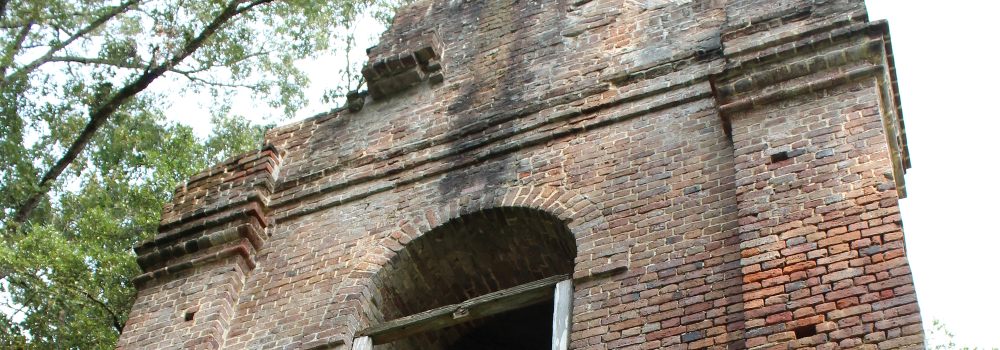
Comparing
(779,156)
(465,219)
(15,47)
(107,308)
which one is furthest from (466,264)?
(15,47)

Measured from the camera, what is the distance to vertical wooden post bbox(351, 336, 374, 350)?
26.4 feet

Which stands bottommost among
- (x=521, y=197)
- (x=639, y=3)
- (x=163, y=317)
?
(x=163, y=317)

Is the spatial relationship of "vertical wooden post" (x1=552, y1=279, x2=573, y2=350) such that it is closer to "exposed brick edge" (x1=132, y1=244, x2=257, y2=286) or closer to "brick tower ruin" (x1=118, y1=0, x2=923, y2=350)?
"brick tower ruin" (x1=118, y1=0, x2=923, y2=350)

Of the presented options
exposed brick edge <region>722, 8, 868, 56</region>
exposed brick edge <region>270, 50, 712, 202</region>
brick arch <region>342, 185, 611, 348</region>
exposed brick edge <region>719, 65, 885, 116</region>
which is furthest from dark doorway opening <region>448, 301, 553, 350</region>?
exposed brick edge <region>722, 8, 868, 56</region>

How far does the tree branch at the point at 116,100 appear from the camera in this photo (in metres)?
14.4

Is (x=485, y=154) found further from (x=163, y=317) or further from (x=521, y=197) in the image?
(x=163, y=317)

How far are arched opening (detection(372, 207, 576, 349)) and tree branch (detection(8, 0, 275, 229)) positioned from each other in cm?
758

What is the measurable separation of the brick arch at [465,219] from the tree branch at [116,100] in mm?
7539

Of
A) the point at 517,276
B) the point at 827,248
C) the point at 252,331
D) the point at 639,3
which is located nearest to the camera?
the point at 827,248

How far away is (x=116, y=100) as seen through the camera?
15.3 meters

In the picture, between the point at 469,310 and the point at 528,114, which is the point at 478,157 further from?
the point at 469,310

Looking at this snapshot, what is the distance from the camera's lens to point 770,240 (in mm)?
6594

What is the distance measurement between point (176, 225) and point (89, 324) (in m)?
3.73

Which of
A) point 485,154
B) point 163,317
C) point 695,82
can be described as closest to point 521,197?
point 485,154
